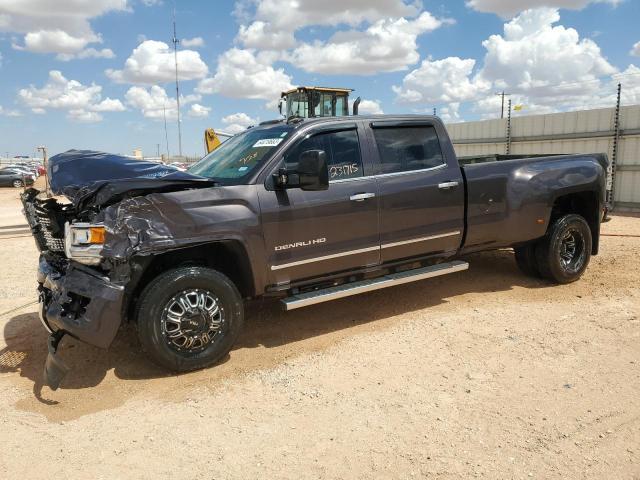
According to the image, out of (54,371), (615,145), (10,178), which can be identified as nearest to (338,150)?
(54,371)

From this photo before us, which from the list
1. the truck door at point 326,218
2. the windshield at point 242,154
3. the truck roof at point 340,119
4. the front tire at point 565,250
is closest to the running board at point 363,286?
the truck door at point 326,218

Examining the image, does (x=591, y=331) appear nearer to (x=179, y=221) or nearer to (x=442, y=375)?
(x=442, y=375)

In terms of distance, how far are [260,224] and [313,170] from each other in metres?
0.62

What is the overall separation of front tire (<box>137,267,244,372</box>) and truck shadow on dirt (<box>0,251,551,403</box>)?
0.89ft

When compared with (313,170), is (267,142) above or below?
above

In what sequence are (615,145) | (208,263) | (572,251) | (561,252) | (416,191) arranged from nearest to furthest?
(208,263) → (416,191) → (561,252) → (572,251) → (615,145)

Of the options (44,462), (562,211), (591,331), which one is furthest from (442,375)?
(562,211)

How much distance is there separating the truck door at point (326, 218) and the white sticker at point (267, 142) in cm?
16

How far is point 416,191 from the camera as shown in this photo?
506cm

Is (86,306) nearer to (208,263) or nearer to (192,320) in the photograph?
(192,320)

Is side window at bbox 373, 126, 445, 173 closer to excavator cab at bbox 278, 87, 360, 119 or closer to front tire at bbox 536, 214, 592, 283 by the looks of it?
front tire at bbox 536, 214, 592, 283

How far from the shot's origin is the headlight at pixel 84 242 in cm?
372

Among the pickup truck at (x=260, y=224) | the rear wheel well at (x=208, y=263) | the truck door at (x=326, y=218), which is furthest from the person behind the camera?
the truck door at (x=326, y=218)

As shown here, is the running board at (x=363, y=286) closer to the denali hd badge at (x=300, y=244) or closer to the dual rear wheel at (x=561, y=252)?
the denali hd badge at (x=300, y=244)
